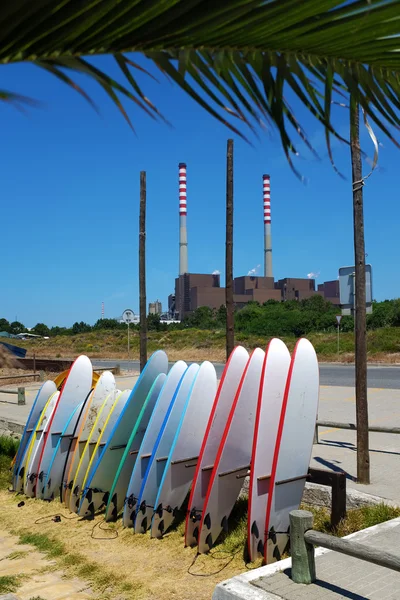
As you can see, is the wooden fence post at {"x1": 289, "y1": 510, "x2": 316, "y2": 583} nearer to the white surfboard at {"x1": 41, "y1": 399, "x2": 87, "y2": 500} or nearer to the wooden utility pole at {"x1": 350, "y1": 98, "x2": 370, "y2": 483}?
the wooden utility pole at {"x1": 350, "y1": 98, "x2": 370, "y2": 483}

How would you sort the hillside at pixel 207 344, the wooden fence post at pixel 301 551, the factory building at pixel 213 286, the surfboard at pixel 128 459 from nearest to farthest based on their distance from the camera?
the wooden fence post at pixel 301 551, the surfboard at pixel 128 459, the hillside at pixel 207 344, the factory building at pixel 213 286

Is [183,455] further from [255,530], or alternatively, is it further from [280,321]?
[280,321]

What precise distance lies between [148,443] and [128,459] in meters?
0.36

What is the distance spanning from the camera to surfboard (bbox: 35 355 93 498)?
6867 millimetres

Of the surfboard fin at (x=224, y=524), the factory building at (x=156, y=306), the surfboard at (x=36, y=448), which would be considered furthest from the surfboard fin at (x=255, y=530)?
the factory building at (x=156, y=306)

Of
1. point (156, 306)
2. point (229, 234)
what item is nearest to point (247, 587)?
point (229, 234)

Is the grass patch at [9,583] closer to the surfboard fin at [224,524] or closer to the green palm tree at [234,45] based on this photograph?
the surfboard fin at [224,524]

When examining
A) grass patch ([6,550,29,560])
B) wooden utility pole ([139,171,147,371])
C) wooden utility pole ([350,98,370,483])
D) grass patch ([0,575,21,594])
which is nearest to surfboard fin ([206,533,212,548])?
grass patch ([0,575,21,594])

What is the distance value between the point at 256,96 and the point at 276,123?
0.24 ft

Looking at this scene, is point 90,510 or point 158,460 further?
point 90,510

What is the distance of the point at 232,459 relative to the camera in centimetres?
504

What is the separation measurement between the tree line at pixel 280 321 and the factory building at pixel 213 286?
743 centimetres

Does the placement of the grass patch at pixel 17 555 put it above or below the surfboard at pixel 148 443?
below

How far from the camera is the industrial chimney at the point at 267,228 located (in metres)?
77.2
